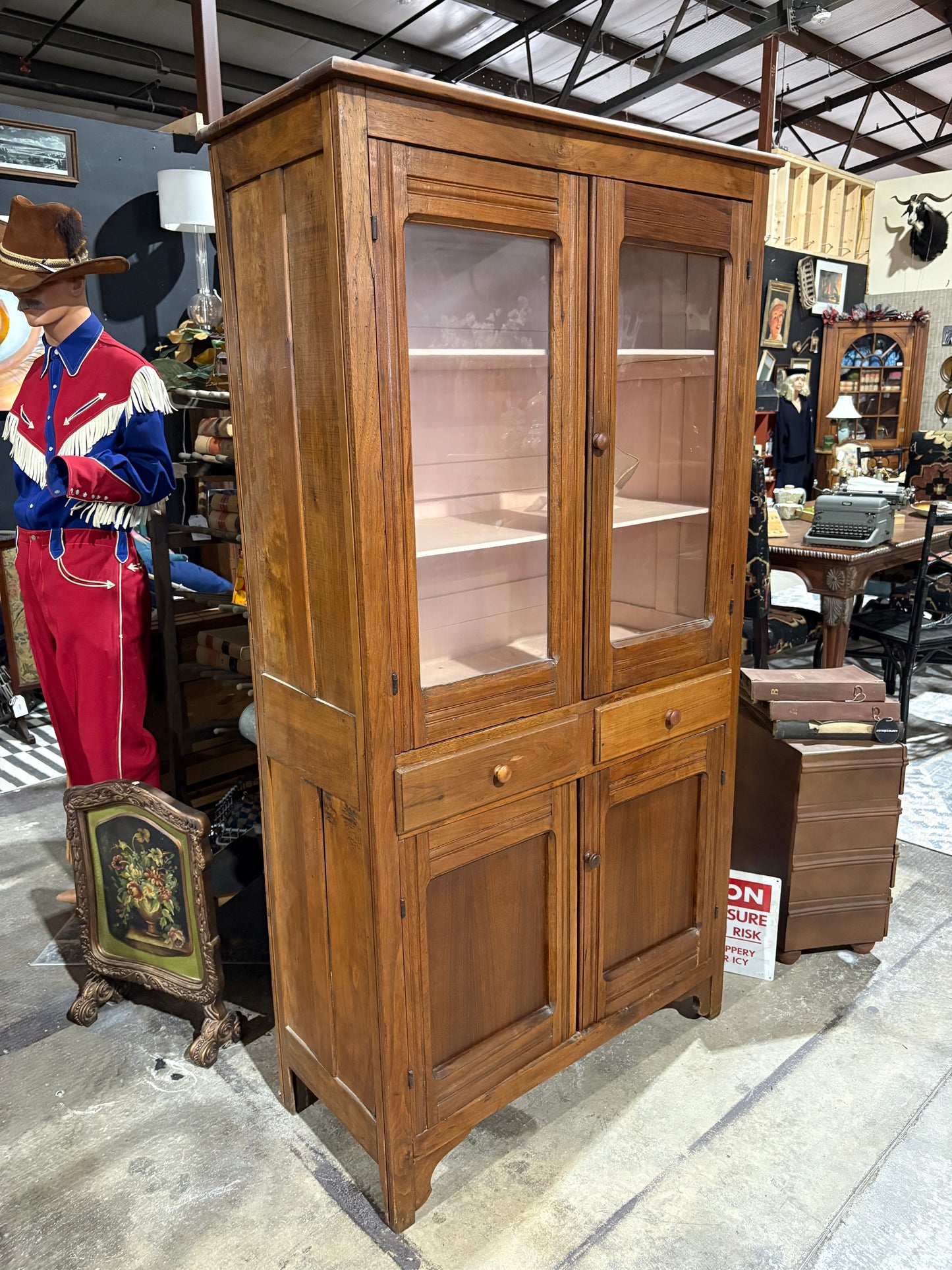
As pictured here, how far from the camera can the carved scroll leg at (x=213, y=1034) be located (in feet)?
7.52

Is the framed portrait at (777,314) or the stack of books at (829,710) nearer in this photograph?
the stack of books at (829,710)

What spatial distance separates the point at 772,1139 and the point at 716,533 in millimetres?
1387

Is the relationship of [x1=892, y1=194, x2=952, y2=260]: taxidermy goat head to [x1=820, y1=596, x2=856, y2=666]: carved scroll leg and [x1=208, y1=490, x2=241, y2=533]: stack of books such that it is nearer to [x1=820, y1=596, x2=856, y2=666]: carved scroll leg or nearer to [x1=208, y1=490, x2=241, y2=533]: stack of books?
[x1=820, y1=596, x2=856, y2=666]: carved scroll leg

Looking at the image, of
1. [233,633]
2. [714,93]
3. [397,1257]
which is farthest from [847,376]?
[397,1257]

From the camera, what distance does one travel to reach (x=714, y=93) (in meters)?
8.34

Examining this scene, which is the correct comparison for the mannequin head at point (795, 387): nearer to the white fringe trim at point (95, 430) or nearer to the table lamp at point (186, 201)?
the table lamp at point (186, 201)

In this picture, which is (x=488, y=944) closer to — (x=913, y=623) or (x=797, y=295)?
(x=913, y=623)

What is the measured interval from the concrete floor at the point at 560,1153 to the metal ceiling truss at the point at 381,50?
18.7 feet

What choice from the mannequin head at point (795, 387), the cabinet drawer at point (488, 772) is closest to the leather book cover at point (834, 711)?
the cabinet drawer at point (488, 772)

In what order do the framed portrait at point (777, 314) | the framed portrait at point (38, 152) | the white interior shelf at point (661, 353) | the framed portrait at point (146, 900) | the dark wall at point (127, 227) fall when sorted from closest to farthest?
1. the white interior shelf at point (661, 353)
2. the framed portrait at point (146, 900)
3. the framed portrait at point (38, 152)
4. the dark wall at point (127, 227)
5. the framed portrait at point (777, 314)

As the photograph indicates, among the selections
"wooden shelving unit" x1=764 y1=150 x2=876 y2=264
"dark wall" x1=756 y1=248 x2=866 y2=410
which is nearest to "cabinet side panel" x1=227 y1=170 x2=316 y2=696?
"dark wall" x1=756 y1=248 x2=866 y2=410

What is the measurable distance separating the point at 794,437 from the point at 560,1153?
8190 mm

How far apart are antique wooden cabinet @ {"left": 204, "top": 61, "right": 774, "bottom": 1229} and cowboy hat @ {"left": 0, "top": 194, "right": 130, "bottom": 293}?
1025mm

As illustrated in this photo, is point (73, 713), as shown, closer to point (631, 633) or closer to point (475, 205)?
point (631, 633)
